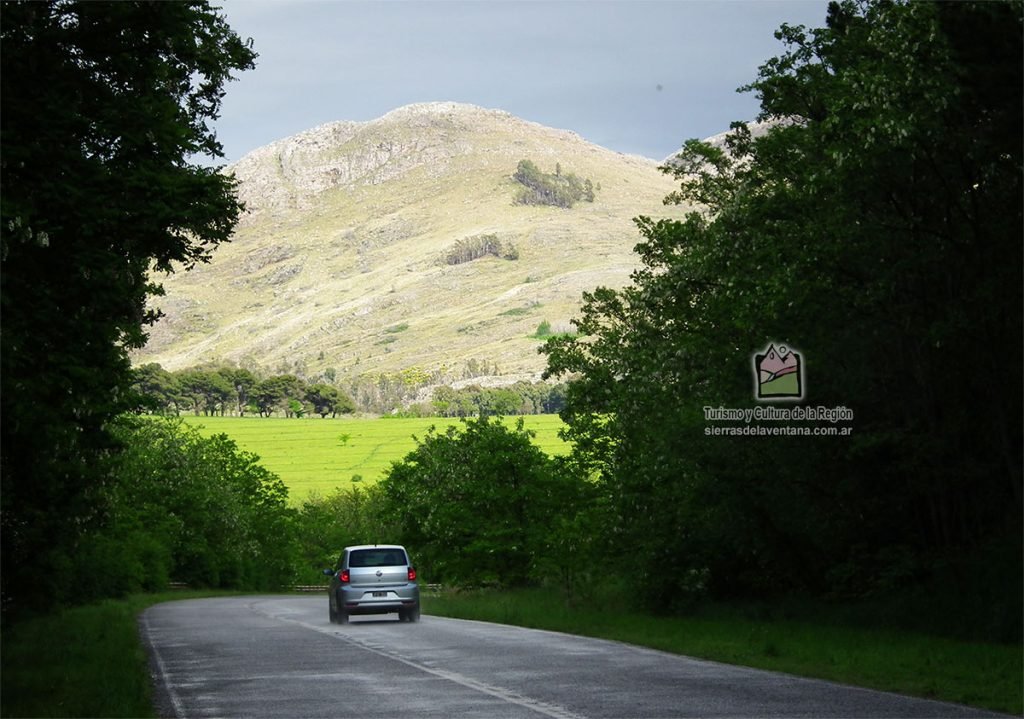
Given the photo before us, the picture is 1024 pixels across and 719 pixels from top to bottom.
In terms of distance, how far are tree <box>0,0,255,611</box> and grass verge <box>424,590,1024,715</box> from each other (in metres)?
9.90

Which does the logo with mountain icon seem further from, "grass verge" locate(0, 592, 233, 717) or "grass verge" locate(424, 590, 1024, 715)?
"grass verge" locate(0, 592, 233, 717)

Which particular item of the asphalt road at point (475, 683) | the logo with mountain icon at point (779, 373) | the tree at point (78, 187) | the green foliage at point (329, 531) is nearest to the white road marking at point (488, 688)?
the asphalt road at point (475, 683)

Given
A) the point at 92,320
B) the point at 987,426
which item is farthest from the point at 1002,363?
the point at 92,320

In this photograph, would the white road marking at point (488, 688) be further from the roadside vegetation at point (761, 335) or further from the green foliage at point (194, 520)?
the green foliage at point (194, 520)

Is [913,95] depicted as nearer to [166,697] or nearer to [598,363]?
[166,697]

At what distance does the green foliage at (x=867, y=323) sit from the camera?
79.0 ft

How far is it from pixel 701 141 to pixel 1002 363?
18419 millimetres

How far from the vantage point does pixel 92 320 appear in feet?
→ 63.4

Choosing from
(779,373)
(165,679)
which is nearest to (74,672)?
(165,679)

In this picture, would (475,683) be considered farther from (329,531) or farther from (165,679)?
(329,531)

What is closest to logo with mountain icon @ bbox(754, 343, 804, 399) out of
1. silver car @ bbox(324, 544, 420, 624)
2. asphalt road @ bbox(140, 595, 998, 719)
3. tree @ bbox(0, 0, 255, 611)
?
asphalt road @ bbox(140, 595, 998, 719)

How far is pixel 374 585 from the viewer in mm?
33875

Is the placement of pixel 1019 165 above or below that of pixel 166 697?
above

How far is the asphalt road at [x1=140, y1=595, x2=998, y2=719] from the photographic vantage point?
13820mm
